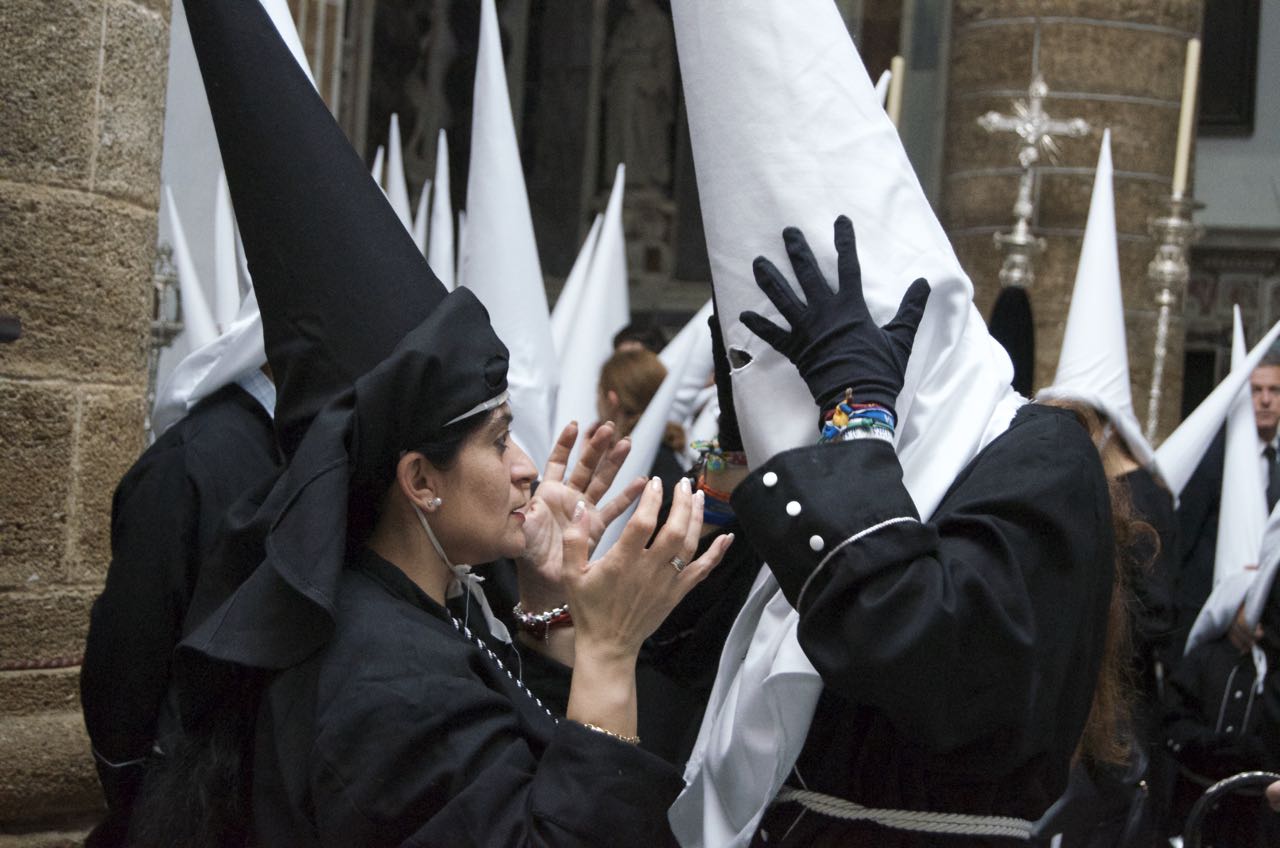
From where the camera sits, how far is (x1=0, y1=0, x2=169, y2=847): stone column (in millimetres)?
3287

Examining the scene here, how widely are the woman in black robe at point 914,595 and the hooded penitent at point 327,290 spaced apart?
36 cm

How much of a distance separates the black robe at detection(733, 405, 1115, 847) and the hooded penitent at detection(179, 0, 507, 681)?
0.39 metres

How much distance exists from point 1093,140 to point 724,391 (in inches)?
275

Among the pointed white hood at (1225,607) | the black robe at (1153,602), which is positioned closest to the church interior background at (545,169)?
the black robe at (1153,602)

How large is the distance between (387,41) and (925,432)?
13.1 meters

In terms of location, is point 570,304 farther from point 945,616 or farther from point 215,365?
point 945,616

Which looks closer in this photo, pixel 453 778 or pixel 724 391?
pixel 453 778

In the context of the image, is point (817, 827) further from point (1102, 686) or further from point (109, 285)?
point (109, 285)

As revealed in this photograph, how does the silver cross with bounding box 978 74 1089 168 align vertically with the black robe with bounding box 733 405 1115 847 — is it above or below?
above

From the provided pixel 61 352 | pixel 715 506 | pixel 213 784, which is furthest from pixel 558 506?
pixel 61 352

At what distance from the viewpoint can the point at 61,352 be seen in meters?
3.33

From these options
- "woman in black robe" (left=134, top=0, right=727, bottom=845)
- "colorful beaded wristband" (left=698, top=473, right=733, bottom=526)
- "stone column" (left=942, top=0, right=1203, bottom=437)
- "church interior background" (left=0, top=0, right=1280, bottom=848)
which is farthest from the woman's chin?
"stone column" (left=942, top=0, right=1203, bottom=437)

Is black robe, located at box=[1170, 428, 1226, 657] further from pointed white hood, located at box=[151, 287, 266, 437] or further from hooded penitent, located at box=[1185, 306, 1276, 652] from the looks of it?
pointed white hood, located at box=[151, 287, 266, 437]

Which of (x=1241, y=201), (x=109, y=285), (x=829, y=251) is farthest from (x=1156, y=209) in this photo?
(x=829, y=251)
